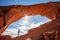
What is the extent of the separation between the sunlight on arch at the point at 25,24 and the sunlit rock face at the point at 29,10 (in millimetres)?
104

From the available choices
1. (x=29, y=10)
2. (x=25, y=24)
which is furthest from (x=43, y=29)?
(x=29, y=10)

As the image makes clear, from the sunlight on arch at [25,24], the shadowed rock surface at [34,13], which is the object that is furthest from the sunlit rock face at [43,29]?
the sunlight on arch at [25,24]

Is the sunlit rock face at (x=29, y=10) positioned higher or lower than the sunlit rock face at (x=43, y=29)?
higher

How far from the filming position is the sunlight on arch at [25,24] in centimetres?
404

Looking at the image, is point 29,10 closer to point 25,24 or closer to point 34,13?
point 34,13

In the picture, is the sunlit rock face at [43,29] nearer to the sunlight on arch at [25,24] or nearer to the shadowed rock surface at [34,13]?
the shadowed rock surface at [34,13]

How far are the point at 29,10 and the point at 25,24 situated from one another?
0.38 metres

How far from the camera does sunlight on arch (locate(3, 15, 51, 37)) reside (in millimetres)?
4043

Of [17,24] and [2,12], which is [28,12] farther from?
[2,12]

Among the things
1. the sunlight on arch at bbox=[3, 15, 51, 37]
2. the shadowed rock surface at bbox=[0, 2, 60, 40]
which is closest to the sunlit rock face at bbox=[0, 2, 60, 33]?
the shadowed rock surface at bbox=[0, 2, 60, 40]

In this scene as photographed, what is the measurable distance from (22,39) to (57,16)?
1.02 metres

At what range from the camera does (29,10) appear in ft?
13.7

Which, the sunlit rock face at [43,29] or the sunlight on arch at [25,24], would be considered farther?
the sunlight on arch at [25,24]

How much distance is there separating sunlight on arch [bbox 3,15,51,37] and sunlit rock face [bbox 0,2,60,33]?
0.34 feet
